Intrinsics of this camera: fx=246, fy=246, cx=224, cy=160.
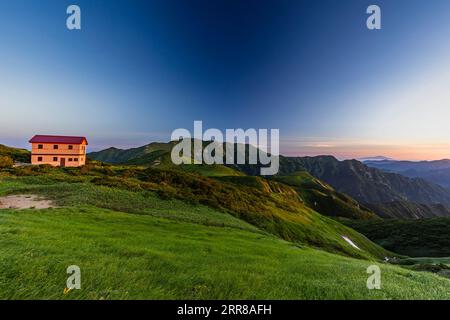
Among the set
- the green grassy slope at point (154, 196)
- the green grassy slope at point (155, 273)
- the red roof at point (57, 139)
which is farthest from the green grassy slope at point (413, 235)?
the red roof at point (57, 139)

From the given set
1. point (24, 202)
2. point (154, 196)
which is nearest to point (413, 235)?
point (154, 196)

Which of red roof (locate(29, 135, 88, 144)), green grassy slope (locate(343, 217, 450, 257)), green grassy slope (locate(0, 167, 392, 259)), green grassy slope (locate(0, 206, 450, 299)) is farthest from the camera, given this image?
green grassy slope (locate(343, 217, 450, 257))

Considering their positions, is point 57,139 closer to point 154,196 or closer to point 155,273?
point 154,196

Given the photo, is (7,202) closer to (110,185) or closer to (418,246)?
(110,185)

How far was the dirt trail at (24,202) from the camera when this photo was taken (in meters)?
28.0

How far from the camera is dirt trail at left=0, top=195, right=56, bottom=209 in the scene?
28.0 m

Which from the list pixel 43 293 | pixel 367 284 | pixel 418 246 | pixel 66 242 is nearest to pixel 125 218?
pixel 66 242

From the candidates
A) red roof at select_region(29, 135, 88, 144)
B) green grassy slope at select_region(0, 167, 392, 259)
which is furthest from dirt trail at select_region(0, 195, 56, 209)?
red roof at select_region(29, 135, 88, 144)

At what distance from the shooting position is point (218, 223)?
110 ft

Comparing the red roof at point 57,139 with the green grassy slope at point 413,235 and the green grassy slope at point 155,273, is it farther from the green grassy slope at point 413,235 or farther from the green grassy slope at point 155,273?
Result: the green grassy slope at point 413,235

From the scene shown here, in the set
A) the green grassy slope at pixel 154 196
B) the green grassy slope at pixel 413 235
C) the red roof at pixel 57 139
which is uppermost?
the red roof at pixel 57 139

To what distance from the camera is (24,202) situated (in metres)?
30.2

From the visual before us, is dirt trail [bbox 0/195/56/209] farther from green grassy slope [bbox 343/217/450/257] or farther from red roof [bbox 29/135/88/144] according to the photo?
green grassy slope [bbox 343/217/450/257]

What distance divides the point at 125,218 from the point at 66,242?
12.0m
